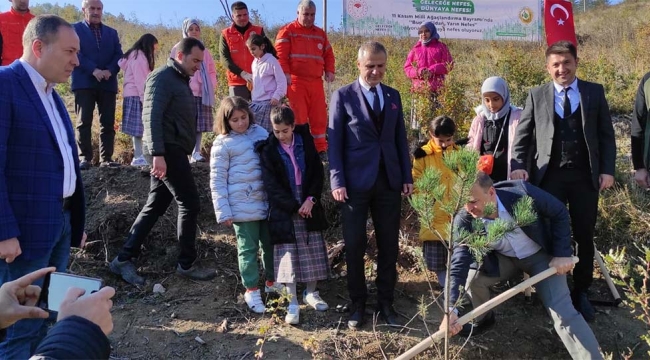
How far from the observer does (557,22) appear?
5805 mm

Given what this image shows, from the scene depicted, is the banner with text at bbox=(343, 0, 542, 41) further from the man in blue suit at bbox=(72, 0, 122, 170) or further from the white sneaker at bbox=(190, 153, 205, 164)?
the man in blue suit at bbox=(72, 0, 122, 170)

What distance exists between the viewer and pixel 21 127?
254 centimetres

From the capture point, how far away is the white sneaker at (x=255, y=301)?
389cm

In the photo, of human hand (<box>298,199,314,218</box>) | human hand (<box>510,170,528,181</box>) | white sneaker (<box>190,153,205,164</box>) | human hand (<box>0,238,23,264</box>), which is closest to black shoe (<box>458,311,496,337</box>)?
human hand (<box>510,170,528,181</box>)

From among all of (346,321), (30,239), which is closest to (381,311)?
(346,321)

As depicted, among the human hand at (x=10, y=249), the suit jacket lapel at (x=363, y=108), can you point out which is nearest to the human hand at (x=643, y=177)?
the suit jacket lapel at (x=363, y=108)

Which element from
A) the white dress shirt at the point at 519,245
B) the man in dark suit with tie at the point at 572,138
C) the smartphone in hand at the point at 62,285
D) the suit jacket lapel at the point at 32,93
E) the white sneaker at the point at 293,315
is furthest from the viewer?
the white sneaker at the point at 293,315

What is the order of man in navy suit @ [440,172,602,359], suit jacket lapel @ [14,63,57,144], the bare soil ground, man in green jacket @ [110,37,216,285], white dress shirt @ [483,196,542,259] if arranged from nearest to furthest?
suit jacket lapel @ [14,63,57,144] < man in navy suit @ [440,172,602,359] < white dress shirt @ [483,196,542,259] < the bare soil ground < man in green jacket @ [110,37,216,285]

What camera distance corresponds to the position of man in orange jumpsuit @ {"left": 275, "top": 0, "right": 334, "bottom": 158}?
546 cm

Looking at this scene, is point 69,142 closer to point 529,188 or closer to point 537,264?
point 529,188

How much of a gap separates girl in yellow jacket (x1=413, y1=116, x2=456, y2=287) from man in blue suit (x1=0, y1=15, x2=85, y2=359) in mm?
2447

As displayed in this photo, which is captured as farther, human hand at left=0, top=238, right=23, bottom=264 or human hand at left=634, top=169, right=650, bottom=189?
human hand at left=634, top=169, right=650, bottom=189

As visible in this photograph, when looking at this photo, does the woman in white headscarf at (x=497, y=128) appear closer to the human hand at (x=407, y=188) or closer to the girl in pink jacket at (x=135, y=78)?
the human hand at (x=407, y=188)

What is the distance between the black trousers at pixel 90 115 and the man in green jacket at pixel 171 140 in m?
1.47
